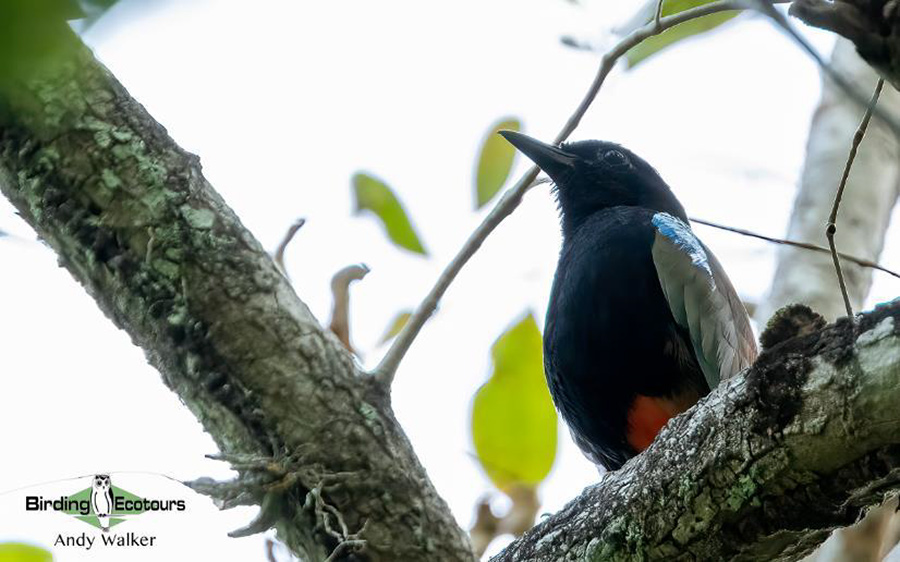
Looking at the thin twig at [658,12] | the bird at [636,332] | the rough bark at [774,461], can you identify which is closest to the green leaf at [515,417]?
the bird at [636,332]

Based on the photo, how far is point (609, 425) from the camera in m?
4.48

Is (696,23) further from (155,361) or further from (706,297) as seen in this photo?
(155,361)

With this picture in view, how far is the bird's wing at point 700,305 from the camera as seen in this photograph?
13.5 feet

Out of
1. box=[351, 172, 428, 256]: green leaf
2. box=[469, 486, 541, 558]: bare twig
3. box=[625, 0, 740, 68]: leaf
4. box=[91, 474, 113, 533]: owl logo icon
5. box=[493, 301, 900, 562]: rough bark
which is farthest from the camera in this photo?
box=[469, 486, 541, 558]: bare twig

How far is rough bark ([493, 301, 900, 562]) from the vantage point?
1.97 m

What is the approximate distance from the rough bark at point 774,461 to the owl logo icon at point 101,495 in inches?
75.0

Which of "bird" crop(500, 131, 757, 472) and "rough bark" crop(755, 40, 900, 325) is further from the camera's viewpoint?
"rough bark" crop(755, 40, 900, 325)

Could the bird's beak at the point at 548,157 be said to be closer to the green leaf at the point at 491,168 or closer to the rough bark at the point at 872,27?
the green leaf at the point at 491,168

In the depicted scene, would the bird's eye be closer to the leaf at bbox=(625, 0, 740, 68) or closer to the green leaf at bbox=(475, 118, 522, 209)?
the green leaf at bbox=(475, 118, 522, 209)

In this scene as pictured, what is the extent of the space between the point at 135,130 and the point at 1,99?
409mm

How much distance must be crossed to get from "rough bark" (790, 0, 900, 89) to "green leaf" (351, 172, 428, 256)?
2539mm

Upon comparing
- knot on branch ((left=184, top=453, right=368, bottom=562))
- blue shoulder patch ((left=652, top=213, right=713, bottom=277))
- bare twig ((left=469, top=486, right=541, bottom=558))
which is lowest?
bare twig ((left=469, top=486, right=541, bottom=558))

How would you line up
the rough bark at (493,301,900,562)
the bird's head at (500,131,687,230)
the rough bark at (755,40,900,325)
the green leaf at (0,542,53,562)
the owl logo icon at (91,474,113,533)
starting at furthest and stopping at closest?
the bird's head at (500,131,687,230)
the rough bark at (755,40,900,325)
the owl logo icon at (91,474,113,533)
the green leaf at (0,542,53,562)
the rough bark at (493,301,900,562)

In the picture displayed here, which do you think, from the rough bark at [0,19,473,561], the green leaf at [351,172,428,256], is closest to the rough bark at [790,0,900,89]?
the rough bark at [0,19,473,561]
